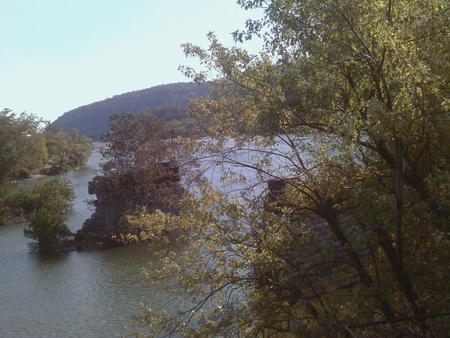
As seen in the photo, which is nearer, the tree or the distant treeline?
the tree

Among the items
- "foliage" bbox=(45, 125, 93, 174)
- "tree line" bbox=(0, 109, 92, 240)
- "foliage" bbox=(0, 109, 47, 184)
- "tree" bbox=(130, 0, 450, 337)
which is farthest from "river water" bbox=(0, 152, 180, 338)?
"foliage" bbox=(45, 125, 93, 174)

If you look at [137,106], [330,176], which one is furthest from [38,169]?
[330,176]

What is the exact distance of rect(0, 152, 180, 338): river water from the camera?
39.4ft

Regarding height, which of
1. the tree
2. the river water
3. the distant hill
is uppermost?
the distant hill

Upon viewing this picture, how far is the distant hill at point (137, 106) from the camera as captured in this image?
602 inches

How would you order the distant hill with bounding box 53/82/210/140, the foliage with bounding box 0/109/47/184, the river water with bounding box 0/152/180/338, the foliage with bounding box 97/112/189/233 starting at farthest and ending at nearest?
the foliage with bounding box 0/109/47/184 < the foliage with bounding box 97/112/189/233 < the distant hill with bounding box 53/82/210/140 < the river water with bounding box 0/152/180/338

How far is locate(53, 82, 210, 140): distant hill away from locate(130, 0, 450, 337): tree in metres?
2.08

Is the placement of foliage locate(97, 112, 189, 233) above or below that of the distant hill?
below

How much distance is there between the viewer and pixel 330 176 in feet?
20.0

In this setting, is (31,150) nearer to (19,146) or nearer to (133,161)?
(19,146)

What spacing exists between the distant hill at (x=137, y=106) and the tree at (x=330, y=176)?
2079 millimetres

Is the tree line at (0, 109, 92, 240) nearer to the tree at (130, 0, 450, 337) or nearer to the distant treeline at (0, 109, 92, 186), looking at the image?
the distant treeline at (0, 109, 92, 186)

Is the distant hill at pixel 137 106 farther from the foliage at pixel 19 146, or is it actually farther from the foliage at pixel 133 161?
the foliage at pixel 19 146

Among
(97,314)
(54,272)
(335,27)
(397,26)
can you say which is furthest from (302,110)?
(54,272)
